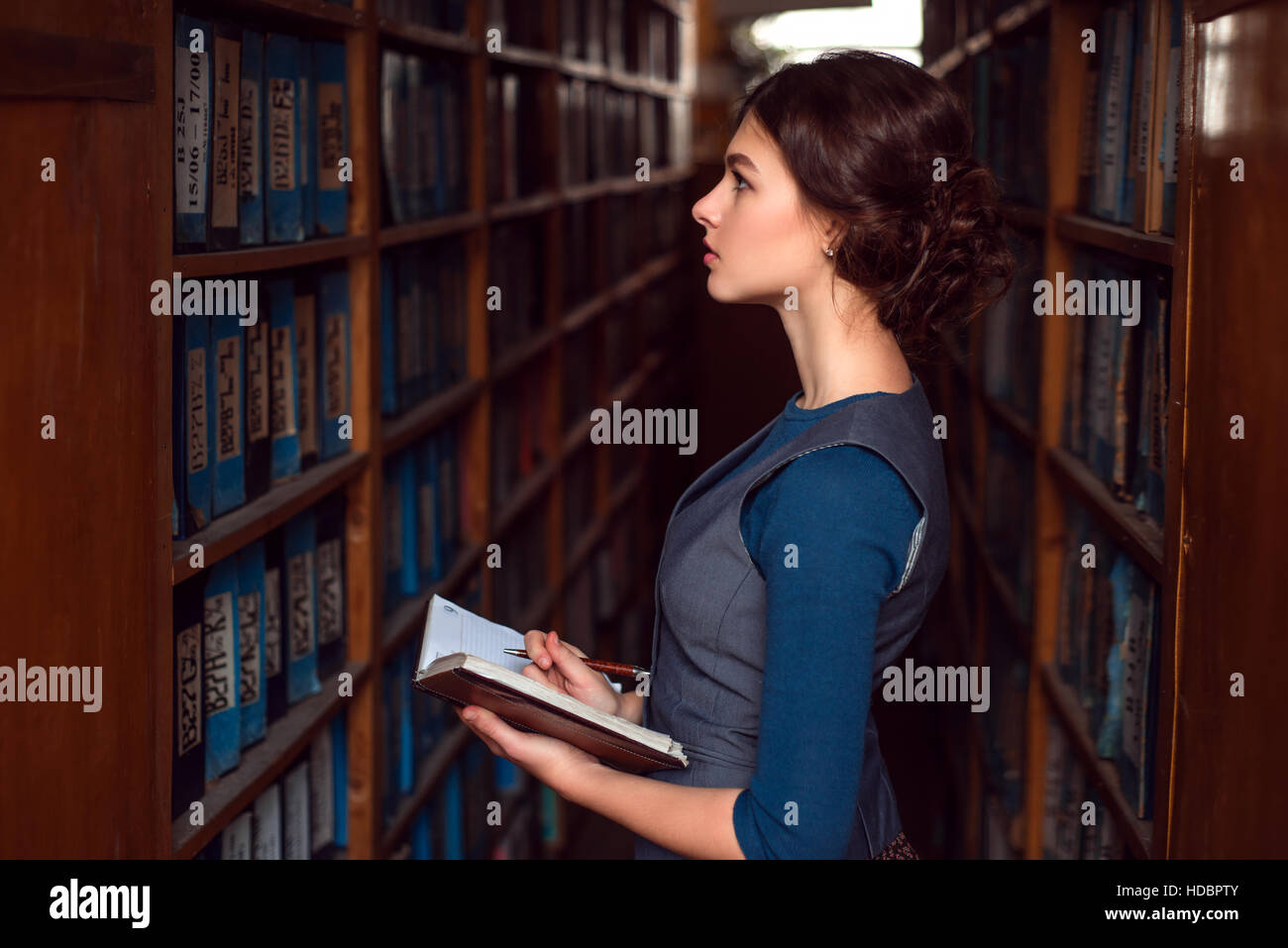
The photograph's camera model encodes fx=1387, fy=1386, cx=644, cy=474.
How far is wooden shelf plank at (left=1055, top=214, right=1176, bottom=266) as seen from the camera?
4.61 ft

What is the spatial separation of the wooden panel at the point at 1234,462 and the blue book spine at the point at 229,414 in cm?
98

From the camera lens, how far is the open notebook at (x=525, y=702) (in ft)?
3.64

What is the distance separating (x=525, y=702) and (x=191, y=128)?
692 millimetres

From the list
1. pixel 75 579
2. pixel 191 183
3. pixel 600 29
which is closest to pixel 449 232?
Answer: pixel 191 183

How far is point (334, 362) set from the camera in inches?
75.8

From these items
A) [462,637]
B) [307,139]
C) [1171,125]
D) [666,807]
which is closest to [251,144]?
[307,139]

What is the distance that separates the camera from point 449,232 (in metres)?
2.40

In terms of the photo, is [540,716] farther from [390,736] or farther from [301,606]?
[390,736]

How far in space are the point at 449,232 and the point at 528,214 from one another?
0.67 m

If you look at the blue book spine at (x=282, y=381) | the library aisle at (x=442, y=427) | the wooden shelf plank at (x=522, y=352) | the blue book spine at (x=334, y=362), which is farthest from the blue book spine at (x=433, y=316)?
the blue book spine at (x=282, y=381)

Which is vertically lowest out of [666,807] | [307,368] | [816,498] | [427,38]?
[666,807]

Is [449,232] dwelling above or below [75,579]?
above

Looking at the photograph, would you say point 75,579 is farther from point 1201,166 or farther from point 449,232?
point 449,232

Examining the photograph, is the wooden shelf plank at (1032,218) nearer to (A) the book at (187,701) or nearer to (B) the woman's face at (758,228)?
(B) the woman's face at (758,228)
